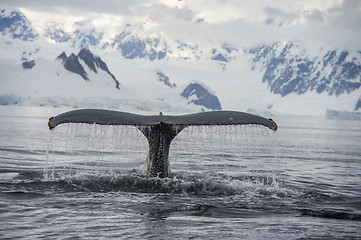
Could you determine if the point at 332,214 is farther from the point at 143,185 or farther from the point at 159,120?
the point at 143,185

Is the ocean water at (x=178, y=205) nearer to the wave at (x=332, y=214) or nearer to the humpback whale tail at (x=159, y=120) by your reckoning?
the wave at (x=332, y=214)

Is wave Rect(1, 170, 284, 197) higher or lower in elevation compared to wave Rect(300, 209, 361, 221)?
higher

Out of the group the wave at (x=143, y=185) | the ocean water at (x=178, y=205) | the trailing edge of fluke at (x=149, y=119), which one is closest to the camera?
the ocean water at (x=178, y=205)

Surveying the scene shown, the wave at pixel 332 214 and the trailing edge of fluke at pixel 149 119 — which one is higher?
the trailing edge of fluke at pixel 149 119

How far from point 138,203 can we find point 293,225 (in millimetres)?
2276

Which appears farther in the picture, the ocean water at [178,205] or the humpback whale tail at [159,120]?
the humpback whale tail at [159,120]

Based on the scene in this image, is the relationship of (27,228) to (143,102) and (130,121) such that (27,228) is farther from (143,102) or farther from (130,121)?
(143,102)

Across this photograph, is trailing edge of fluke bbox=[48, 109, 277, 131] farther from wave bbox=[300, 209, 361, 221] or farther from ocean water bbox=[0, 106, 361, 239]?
wave bbox=[300, 209, 361, 221]

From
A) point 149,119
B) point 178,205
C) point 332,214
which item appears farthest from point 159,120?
point 332,214

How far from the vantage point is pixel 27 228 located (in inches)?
214

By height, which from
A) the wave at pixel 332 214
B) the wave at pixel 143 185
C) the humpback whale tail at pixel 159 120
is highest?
the humpback whale tail at pixel 159 120

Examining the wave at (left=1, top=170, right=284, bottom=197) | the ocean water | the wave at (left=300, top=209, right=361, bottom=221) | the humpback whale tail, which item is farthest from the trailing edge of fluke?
the wave at (left=1, top=170, right=284, bottom=197)

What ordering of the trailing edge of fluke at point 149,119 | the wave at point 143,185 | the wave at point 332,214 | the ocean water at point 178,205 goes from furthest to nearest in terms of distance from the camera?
the wave at point 143,185 → the trailing edge of fluke at point 149,119 → the wave at point 332,214 → the ocean water at point 178,205

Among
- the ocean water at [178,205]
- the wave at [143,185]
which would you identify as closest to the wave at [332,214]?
the ocean water at [178,205]
